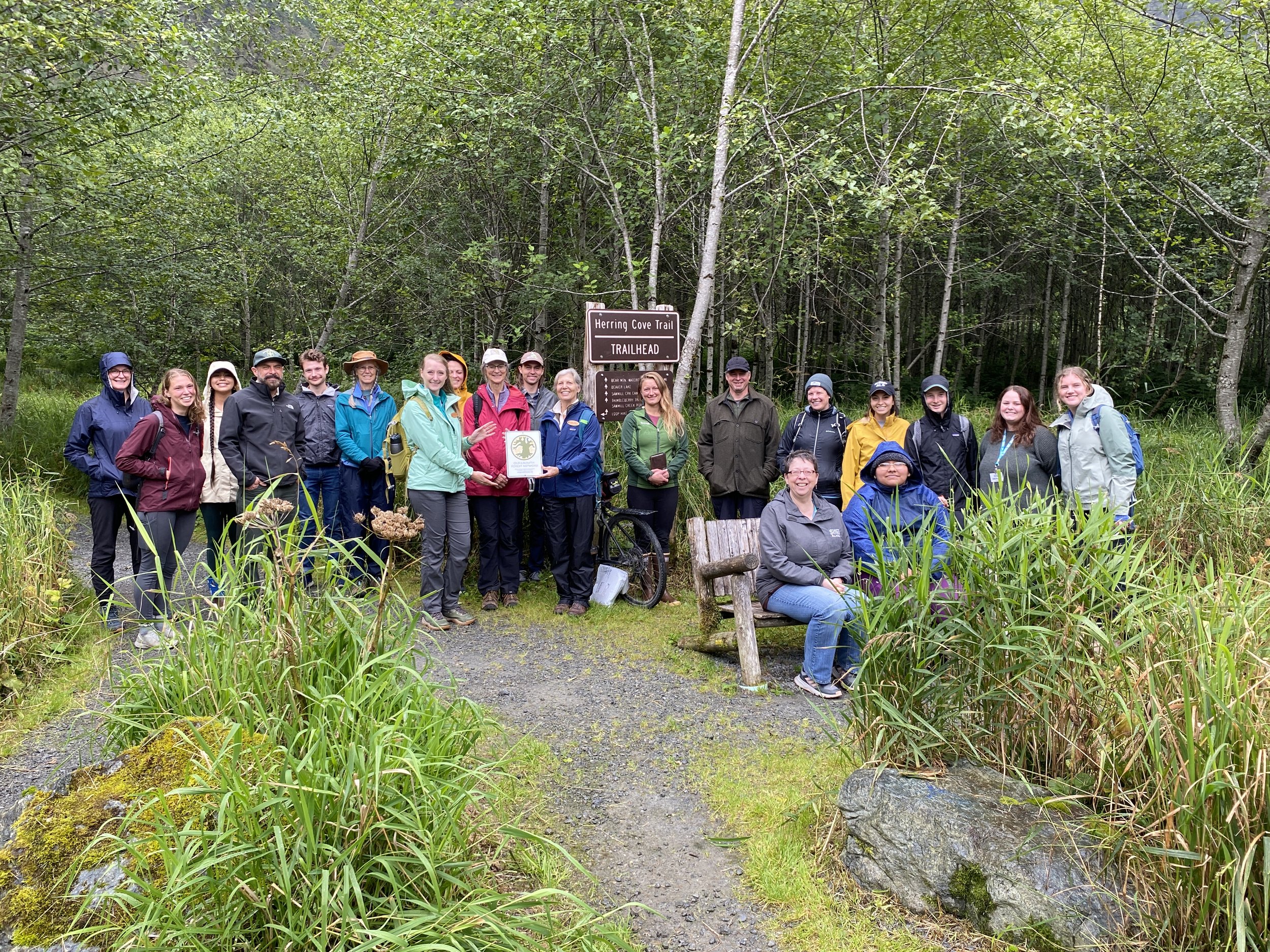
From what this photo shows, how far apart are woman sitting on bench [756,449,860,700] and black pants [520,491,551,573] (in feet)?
7.91

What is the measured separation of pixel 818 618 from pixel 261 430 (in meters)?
4.00

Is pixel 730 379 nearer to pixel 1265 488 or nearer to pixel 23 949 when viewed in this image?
pixel 1265 488

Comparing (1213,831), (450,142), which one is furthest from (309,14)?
(1213,831)

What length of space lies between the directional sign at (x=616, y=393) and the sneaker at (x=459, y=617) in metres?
2.22

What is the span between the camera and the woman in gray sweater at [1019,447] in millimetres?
5043

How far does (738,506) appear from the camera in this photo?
6551 mm

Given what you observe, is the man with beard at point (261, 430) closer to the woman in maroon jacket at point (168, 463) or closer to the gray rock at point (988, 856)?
the woman in maroon jacket at point (168, 463)

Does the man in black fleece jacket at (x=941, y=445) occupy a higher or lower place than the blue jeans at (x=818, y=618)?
higher

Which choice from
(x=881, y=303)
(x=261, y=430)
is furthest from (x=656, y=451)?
(x=881, y=303)

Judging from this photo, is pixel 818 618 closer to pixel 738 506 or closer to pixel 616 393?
pixel 738 506

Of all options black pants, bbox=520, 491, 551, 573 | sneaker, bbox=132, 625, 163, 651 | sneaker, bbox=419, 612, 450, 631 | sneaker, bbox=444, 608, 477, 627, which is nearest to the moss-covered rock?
sneaker, bbox=132, 625, 163, 651

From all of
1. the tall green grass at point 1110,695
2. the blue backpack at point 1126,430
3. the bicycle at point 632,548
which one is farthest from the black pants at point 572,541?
the blue backpack at point 1126,430

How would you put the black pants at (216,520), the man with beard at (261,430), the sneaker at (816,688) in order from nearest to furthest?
the sneaker at (816,688)
the man with beard at (261,430)
the black pants at (216,520)

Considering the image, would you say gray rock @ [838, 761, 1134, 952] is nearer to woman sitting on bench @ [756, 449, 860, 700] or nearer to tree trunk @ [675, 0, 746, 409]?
woman sitting on bench @ [756, 449, 860, 700]
